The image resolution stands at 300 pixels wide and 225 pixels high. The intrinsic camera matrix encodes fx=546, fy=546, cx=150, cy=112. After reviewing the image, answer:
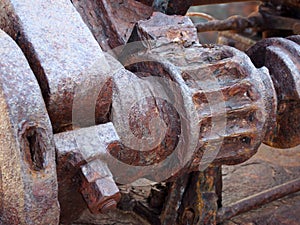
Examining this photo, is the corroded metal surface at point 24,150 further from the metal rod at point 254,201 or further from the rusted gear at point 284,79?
the metal rod at point 254,201

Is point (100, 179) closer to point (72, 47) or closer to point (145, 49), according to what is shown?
point (72, 47)

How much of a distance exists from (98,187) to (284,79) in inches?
27.0

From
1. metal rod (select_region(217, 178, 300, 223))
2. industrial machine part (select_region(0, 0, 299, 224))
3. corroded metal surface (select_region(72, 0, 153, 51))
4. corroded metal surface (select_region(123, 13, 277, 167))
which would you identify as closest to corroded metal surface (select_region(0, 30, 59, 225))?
industrial machine part (select_region(0, 0, 299, 224))

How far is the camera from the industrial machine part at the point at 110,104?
3.47 ft

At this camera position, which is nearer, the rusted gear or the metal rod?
the rusted gear

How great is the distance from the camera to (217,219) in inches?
72.6

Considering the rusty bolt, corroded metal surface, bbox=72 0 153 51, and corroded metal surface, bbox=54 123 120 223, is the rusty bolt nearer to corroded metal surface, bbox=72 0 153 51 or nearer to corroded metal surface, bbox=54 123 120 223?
corroded metal surface, bbox=54 123 120 223

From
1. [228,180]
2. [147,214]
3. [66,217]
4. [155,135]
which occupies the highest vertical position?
[155,135]

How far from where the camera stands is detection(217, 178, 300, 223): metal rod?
1873 millimetres

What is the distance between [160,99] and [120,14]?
43 centimetres

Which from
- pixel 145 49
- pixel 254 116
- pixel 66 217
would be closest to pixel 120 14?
pixel 145 49

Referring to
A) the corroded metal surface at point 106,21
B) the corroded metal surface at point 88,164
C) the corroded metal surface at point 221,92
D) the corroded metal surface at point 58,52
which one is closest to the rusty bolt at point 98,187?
the corroded metal surface at point 88,164

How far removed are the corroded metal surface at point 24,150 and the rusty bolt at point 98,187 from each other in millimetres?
82

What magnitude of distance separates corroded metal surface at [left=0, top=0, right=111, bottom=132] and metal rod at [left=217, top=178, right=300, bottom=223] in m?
0.78
